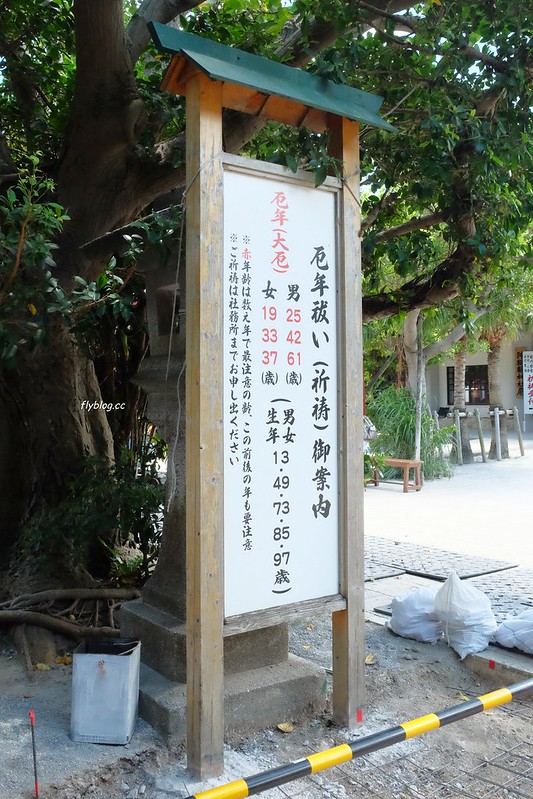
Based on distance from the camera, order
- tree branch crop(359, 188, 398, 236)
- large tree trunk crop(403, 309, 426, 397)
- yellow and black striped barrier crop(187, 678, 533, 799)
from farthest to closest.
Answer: large tree trunk crop(403, 309, 426, 397)
tree branch crop(359, 188, 398, 236)
yellow and black striped barrier crop(187, 678, 533, 799)

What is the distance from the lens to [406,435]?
49.6ft

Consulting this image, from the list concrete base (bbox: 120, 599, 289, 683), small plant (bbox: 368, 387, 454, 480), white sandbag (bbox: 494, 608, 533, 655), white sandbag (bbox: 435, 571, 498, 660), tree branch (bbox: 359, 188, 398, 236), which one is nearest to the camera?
concrete base (bbox: 120, 599, 289, 683)

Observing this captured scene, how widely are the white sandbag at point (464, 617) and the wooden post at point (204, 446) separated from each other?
235 centimetres

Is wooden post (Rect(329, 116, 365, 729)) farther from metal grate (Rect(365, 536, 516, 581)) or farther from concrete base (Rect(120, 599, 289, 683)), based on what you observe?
metal grate (Rect(365, 536, 516, 581))

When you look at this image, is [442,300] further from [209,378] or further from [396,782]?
[396,782]

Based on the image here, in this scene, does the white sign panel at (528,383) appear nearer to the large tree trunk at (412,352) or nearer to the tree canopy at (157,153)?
the large tree trunk at (412,352)

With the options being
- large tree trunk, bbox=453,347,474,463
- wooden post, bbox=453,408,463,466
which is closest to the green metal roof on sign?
wooden post, bbox=453,408,463,466

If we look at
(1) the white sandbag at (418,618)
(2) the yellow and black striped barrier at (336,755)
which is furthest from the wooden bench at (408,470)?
(2) the yellow and black striped barrier at (336,755)

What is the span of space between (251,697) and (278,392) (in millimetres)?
1662

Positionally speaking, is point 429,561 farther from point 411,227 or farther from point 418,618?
point 411,227

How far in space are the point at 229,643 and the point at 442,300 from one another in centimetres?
350

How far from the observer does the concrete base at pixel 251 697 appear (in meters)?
3.64

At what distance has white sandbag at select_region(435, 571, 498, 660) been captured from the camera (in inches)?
195

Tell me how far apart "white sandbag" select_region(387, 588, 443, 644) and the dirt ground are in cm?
57
